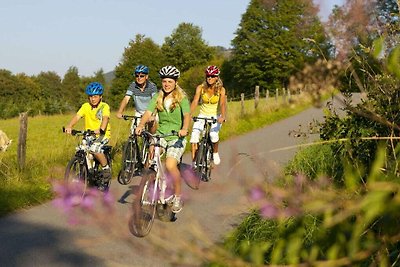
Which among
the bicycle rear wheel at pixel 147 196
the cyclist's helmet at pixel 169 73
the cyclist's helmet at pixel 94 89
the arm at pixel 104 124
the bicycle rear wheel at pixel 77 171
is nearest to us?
the bicycle rear wheel at pixel 147 196

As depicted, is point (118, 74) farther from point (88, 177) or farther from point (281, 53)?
point (281, 53)

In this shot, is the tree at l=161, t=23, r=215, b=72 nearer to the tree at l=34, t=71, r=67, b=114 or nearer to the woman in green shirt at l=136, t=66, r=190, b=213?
the tree at l=34, t=71, r=67, b=114

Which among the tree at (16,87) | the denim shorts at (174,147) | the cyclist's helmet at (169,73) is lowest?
the denim shorts at (174,147)

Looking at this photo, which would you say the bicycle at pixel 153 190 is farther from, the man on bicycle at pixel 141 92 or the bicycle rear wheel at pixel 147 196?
the man on bicycle at pixel 141 92

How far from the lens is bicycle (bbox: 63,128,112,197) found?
6.68 meters

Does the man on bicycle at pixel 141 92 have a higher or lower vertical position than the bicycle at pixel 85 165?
higher

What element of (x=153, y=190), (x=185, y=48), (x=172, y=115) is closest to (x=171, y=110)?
(x=172, y=115)

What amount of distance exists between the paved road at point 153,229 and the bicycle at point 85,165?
0.48m

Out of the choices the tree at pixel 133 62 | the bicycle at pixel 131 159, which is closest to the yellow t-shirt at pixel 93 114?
the bicycle at pixel 131 159

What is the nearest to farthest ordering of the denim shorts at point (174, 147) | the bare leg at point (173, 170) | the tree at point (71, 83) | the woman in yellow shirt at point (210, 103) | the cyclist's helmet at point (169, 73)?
the bare leg at point (173, 170)
the denim shorts at point (174, 147)
the cyclist's helmet at point (169, 73)
the woman in yellow shirt at point (210, 103)
the tree at point (71, 83)

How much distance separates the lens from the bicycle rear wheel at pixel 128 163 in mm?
8141

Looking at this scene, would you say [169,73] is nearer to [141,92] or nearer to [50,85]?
[141,92]

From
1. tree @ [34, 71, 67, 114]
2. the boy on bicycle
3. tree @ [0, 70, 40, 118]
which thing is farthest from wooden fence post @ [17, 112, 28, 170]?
tree @ [34, 71, 67, 114]

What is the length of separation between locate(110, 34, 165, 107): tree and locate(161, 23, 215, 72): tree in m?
2.55
